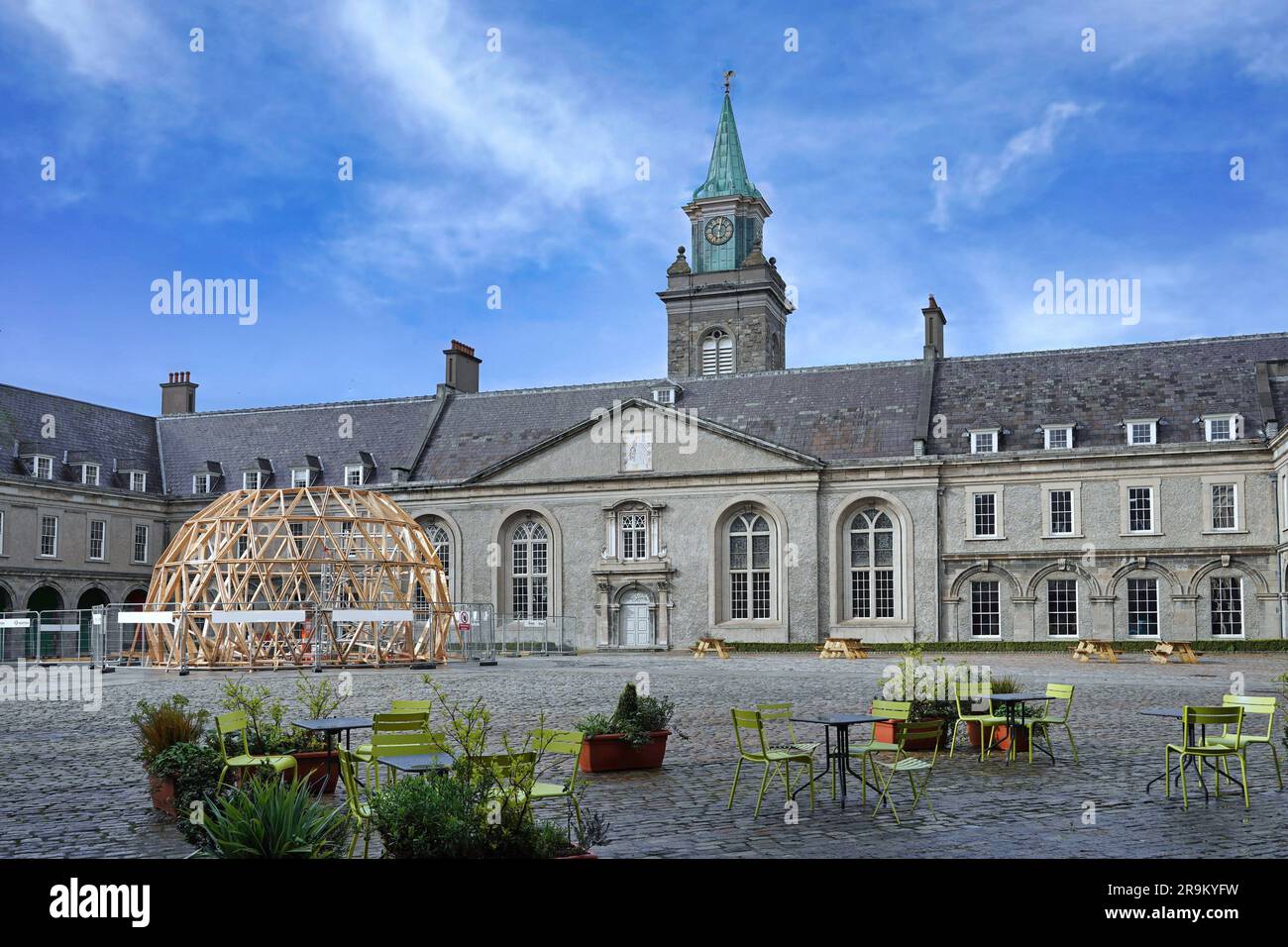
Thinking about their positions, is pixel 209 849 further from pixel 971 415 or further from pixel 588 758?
pixel 971 415

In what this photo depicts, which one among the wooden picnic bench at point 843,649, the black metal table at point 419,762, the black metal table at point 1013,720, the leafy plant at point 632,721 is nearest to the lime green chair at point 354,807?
the black metal table at point 419,762

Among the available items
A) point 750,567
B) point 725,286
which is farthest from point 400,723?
point 725,286

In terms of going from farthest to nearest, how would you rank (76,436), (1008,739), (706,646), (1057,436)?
(76,436)
(1057,436)
(706,646)
(1008,739)

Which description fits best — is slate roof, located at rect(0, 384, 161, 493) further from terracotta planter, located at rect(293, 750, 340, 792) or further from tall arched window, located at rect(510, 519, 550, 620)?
terracotta planter, located at rect(293, 750, 340, 792)

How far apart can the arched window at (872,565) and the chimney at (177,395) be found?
3473 centimetres

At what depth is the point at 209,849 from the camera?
769 cm

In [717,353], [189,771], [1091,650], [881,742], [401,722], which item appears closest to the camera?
[189,771]

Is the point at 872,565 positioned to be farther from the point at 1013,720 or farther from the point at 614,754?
the point at 614,754

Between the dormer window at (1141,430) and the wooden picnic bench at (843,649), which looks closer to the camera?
the wooden picnic bench at (843,649)

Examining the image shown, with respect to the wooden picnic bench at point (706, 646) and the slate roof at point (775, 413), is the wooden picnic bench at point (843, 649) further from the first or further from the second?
the slate roof at point (775, 413)

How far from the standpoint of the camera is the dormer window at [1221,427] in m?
45.0

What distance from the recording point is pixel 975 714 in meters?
15.5

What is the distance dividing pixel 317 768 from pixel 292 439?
4921 cm
